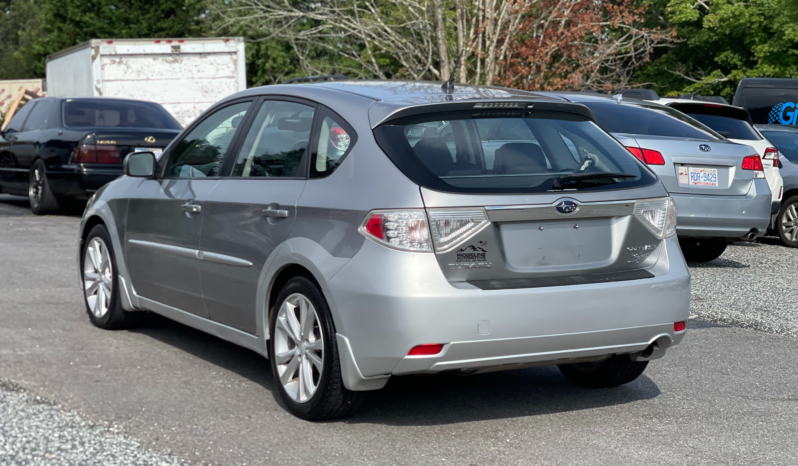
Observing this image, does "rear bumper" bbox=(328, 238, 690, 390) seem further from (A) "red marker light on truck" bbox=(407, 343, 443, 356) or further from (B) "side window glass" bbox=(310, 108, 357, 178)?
(B) "side window glass" bbox=(310, 108, 357, 178)

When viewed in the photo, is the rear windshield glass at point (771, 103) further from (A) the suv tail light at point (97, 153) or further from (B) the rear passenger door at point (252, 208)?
(B) the rear passenger door at point (252, 208)

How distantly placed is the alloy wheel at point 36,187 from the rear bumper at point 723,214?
9155 millimetres

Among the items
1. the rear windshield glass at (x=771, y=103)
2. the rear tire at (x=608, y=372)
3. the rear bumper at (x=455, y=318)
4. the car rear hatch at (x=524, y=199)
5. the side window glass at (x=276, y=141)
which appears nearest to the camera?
the rear bumper at (x=455, y=318)

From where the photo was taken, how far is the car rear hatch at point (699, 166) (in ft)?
30.9

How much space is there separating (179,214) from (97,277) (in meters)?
1.39

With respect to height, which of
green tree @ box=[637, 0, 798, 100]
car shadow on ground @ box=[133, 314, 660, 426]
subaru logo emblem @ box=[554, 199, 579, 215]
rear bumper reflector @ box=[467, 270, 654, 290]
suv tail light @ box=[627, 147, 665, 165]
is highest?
green tree @ box=[637, 0, 798, 100]

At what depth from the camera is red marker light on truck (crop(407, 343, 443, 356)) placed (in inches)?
163

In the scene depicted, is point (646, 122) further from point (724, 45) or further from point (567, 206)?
point (724, 45)

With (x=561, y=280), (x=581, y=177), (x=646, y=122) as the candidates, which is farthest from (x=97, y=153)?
(x=561, y=280)

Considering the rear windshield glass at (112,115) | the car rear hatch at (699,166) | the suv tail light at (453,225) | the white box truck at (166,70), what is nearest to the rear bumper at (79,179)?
the rear windshield glass at (112,115)

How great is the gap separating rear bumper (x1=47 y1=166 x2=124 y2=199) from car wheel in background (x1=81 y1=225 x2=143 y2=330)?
21.6ft

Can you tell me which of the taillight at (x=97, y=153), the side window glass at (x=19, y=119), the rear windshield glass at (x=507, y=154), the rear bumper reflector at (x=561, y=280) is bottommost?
the taillight at (x=97, y=153)

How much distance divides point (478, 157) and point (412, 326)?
885 millimetres

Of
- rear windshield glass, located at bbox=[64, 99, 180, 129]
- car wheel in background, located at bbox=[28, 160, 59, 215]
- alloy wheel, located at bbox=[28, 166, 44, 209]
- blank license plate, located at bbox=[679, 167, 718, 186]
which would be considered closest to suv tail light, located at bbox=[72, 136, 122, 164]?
rear windshield glass, located at bbox=[64, 99, 180, 129]
